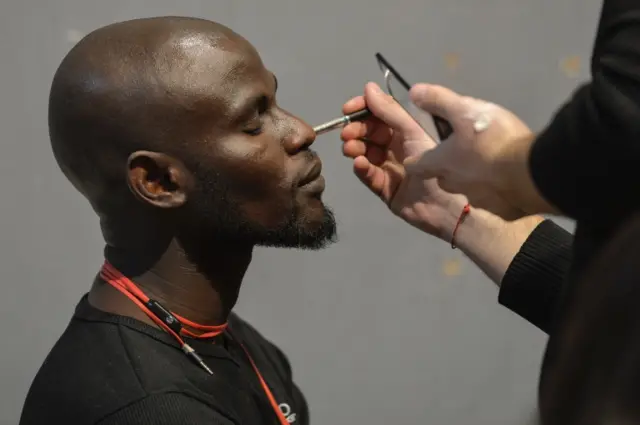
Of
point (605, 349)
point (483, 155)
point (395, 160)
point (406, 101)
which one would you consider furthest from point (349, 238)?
point (605, 349)

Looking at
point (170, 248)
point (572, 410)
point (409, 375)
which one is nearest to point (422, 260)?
point (409, 375)

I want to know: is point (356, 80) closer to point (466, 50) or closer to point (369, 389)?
point (466, 50)

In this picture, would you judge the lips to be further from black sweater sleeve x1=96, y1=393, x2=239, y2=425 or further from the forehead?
black sweater sleeve x1=96, y1=393, x2=239, y2=425

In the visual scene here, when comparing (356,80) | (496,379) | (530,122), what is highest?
(356,80)

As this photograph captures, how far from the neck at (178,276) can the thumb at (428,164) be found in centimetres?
22

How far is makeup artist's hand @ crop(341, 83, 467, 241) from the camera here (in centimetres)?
94

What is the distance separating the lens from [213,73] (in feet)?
2.62

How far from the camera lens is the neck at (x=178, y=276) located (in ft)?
2.77

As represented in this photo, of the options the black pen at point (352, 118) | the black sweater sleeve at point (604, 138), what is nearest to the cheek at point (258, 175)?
the black pen at point (352, 118)

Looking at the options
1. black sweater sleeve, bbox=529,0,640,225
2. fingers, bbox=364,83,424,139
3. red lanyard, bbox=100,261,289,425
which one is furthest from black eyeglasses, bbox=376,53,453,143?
red lanyard, bbox=100,261,289,425

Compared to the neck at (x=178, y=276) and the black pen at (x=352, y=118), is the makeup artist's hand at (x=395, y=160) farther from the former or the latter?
the neck at (x=178, y=276)

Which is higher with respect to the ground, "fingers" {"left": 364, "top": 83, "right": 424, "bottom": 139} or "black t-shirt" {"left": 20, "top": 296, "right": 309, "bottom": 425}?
"fingers" {"left": 364, "top": 83, "right": 424, "bottom": 139}

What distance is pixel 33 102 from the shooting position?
1.20 metres

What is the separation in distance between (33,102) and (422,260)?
2.39ft
